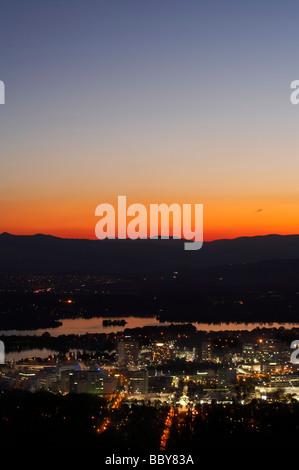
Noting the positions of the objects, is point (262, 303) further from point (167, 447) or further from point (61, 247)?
point (61, 247)

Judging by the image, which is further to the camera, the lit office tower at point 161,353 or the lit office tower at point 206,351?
the lit office tower at point 206,351

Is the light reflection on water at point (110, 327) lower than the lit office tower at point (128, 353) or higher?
lower

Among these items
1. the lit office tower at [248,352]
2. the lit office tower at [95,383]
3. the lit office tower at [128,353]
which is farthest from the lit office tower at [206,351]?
the lit office tower at [95,383]

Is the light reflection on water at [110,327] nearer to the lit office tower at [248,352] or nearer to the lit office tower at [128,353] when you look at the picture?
the lit office tower at [128,353]

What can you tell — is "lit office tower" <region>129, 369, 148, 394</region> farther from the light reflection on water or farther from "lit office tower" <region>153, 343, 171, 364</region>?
the light reflection on water

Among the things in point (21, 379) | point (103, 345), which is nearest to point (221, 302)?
point (103, 345)

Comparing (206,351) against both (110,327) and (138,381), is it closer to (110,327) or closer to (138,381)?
(138,381)

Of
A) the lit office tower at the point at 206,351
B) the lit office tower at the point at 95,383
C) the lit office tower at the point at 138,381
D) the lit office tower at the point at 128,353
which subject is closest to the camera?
the lit office tower at the point at 95,383

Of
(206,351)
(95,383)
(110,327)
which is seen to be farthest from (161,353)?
(110,327)
